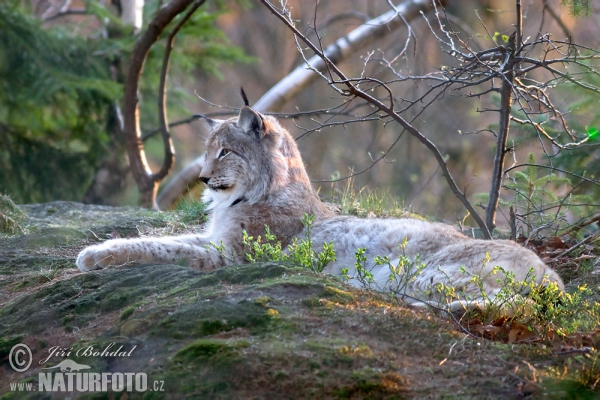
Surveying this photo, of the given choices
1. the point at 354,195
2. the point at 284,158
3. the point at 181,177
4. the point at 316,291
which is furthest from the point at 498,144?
the point at 181,177

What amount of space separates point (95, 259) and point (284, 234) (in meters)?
1.34

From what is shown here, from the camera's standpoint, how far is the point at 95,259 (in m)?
4.31

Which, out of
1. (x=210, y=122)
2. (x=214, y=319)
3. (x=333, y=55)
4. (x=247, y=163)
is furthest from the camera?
(x=333, y=55)

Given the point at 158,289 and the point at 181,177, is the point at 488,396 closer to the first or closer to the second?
the point at 158,289

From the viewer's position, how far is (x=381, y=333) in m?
2.85

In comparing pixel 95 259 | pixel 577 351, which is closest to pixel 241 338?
pixel 577 351

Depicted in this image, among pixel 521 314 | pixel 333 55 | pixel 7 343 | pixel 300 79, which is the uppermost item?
pixel 333 55

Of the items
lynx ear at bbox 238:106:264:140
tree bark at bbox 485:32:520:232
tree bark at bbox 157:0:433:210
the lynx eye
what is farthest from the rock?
tree bark at bbox 157:0:433:210

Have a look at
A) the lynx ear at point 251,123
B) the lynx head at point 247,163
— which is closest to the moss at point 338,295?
the lynx head at point 247,163

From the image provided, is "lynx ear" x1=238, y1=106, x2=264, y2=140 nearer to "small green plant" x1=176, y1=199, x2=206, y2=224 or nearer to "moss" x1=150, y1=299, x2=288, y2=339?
"small green plant" x1=176, y1=199, x2=206, y2=224

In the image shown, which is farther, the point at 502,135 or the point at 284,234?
the point at 502,135

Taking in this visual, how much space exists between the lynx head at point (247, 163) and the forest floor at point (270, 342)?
156cm

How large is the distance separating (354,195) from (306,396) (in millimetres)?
4958

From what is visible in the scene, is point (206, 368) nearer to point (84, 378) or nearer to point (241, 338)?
point (241, 338)
